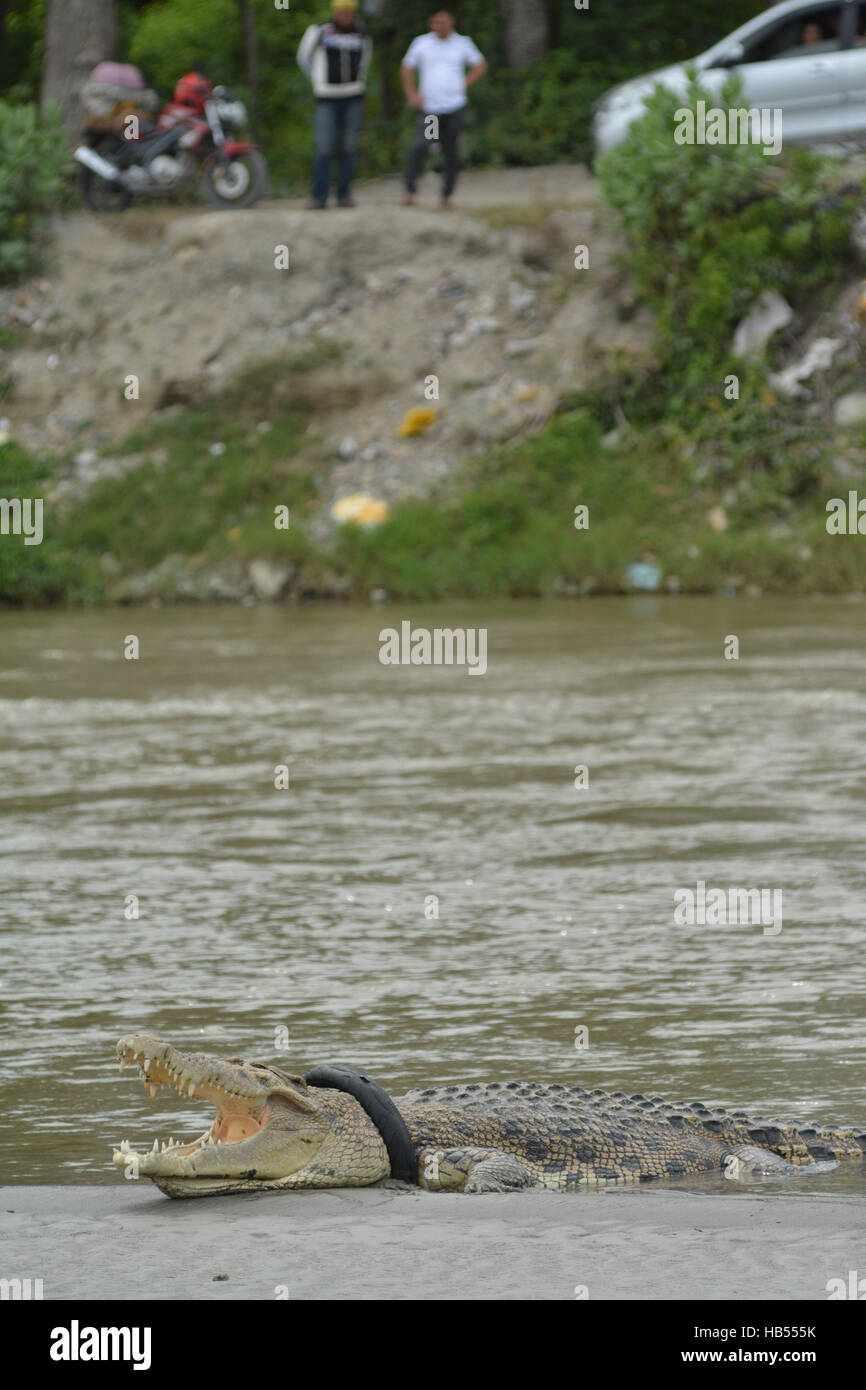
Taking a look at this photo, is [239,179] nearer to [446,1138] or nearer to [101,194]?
[101,194]

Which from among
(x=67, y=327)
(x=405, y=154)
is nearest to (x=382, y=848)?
(x=67, y=327)

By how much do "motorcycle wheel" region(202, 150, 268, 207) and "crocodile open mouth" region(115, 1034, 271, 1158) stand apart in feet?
66.4

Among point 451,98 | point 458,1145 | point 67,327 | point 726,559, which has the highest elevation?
point 451,98

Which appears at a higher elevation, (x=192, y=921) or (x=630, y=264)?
(x=630, y=264)

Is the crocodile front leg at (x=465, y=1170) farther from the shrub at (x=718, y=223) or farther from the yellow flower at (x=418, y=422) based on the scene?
the yellow flower at (x=418, y=422)

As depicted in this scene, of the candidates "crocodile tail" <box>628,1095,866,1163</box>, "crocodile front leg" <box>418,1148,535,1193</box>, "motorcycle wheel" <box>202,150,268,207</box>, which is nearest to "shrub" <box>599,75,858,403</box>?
"motorcycle wheel" <box>202,150,268,207</box>

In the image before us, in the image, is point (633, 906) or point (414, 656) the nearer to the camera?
point (633, 906)

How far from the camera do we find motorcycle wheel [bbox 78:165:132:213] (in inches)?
979

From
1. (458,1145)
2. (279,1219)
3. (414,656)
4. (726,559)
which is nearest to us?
(279,1219)

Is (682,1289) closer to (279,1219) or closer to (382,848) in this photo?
(279,1219)

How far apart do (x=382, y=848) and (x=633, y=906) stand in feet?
5.24

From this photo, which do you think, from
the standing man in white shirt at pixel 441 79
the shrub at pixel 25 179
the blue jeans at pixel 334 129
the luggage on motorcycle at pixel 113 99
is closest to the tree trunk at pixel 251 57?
the luggage on motorcycle at pixel 113 99

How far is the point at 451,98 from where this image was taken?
850 inches

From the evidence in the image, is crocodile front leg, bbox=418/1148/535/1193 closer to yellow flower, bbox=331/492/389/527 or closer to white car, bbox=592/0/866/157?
yellow flower, bbox=331/492/389/527
